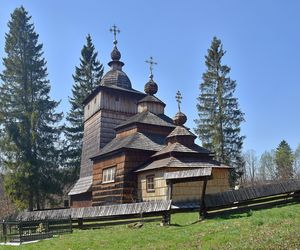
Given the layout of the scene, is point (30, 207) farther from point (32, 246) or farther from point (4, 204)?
point (32, 246)

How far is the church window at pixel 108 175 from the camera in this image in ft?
89.6

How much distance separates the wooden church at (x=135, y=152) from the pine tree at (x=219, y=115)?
8508mm

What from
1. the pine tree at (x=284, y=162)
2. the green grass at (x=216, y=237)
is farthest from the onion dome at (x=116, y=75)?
the pine tree at (x=284, y=162)

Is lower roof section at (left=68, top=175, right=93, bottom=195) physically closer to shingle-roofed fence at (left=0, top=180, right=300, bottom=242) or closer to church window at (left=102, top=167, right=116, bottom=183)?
church window at (left=102, top=167, right=116, bottom=183)

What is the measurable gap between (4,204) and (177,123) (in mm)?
33721

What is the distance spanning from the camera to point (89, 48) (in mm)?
54938

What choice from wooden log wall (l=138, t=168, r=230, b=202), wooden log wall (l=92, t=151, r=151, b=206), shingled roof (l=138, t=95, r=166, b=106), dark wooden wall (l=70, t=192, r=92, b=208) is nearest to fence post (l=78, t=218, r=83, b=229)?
wooden log wall (l=138, t=168, r=230, b=202)

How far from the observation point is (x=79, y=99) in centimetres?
5062

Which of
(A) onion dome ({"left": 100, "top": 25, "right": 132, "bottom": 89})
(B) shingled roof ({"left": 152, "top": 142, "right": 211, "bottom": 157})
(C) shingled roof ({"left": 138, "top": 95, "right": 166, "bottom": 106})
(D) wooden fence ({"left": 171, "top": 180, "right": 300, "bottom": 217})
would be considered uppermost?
(A) onion dome ({"left": 100, "top": 25, "right": 132, "bottom": 89})

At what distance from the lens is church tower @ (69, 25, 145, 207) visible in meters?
32.6

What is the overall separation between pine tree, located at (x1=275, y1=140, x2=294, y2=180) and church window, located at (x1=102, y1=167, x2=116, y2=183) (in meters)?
35.7

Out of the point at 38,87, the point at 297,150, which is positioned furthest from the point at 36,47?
the point at 297,150

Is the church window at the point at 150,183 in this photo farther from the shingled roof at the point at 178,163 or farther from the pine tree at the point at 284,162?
the pine tree at the point at 284,162

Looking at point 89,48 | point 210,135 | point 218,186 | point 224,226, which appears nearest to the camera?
point 224,226
